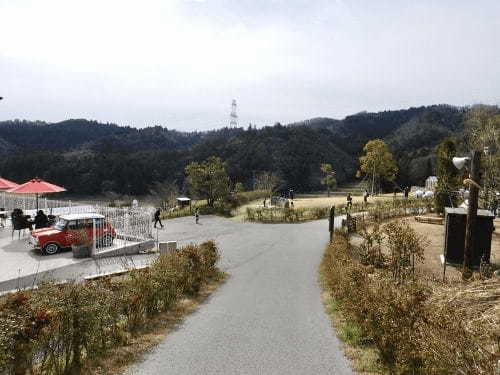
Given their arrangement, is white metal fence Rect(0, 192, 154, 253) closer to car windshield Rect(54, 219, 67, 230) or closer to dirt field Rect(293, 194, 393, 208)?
car windshield Rect(54, 219, 67, 230)

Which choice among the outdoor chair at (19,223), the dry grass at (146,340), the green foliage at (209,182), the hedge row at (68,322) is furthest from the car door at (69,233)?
the green foliage at (209,182)

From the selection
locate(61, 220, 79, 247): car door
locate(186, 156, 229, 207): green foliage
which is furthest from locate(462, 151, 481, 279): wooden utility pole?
locate(186, 156, 229, 207): green foliage

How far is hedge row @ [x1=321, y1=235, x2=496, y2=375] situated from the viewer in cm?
406

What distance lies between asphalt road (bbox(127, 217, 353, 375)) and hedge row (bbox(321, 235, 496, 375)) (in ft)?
2.23

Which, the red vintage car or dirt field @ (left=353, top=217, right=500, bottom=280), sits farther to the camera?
the red vintage car

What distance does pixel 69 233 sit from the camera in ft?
47.8

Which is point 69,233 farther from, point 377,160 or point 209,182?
point 377,160

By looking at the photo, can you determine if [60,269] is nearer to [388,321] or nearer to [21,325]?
[21,325]

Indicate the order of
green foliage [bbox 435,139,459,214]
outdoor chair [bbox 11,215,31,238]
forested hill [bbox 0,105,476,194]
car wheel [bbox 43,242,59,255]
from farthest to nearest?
forested hill [bbox 0,105,476,194], green foliage [bbox 435,139,459,214], outdoor chair [bbox 11,215,31,238], car wheel [bbox 43,242,59,255]

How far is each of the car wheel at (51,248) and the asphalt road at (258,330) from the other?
6074 millimetres

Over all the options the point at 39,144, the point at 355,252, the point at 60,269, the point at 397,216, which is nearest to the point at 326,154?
the point at 397,216

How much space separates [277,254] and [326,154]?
8689 centimetres

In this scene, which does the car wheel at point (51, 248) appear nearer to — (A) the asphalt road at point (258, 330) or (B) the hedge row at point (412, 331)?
(A) the asphalt road at point (258, 330)

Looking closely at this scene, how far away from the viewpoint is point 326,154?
329 feet
